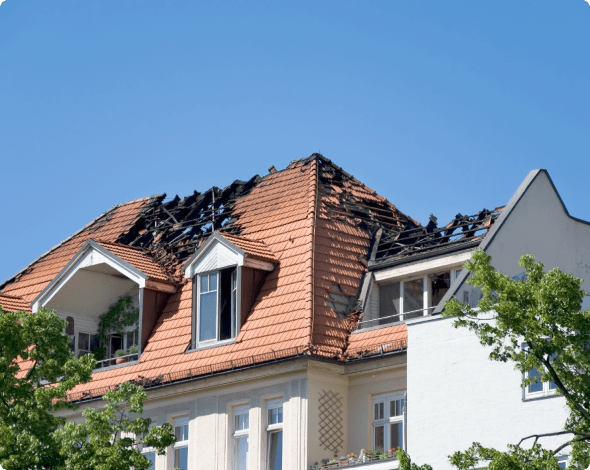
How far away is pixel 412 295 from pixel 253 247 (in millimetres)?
4528

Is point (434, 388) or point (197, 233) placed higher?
point (197, 233)

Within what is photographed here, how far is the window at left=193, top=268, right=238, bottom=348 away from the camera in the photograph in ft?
129

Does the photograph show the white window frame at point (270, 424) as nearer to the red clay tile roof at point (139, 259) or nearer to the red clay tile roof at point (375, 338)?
the red clay tile roof at point (375, 338)

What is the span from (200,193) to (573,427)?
865 inches

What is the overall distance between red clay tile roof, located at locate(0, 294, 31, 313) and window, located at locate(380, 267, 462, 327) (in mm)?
11686

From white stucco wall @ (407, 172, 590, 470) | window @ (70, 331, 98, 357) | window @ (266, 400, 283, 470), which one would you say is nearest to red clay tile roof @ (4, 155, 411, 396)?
window @ (266, 400, 283, 470)

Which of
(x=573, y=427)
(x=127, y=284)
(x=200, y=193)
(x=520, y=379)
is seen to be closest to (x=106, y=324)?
(x=127, y=284)

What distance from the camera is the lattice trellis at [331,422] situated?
36531 millimetres

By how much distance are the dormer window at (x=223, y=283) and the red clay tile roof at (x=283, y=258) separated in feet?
0.69

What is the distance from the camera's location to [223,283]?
39.9m

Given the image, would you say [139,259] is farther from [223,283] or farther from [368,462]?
[368,462]

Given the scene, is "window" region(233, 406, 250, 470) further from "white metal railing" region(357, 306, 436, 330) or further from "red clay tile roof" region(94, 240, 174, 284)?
"red clay tile roof" region(94, 240, 174, 284)

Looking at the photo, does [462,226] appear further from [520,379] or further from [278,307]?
[520,379]

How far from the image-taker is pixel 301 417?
36312 mm
